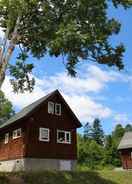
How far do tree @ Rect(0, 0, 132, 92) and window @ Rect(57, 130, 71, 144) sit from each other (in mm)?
18063

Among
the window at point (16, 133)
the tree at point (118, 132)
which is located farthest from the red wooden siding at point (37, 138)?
the tree at point (118, 132)

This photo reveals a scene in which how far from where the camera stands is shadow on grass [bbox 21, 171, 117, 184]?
2838cm

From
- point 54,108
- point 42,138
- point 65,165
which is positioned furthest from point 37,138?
point 65,165

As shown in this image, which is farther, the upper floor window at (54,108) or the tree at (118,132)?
the tree at (118,132)

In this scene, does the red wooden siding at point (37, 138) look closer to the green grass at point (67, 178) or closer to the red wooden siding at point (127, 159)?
the green grass at point (67, 178)

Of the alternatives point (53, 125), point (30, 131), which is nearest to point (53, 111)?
point (53, 125)

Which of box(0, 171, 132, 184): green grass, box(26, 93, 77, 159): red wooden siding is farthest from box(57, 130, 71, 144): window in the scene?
box(0, 171, 132, 184): green grass

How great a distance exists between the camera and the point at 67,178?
1207 inches

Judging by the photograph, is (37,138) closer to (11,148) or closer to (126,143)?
(11,148)

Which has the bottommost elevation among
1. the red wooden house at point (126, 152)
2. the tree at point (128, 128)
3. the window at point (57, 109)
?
the red wooden house at point (126, 152)

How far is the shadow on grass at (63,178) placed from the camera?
28.4m

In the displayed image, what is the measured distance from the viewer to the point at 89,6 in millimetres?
21906

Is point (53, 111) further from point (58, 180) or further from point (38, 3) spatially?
point (38, 3)

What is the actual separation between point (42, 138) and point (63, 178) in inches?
373
